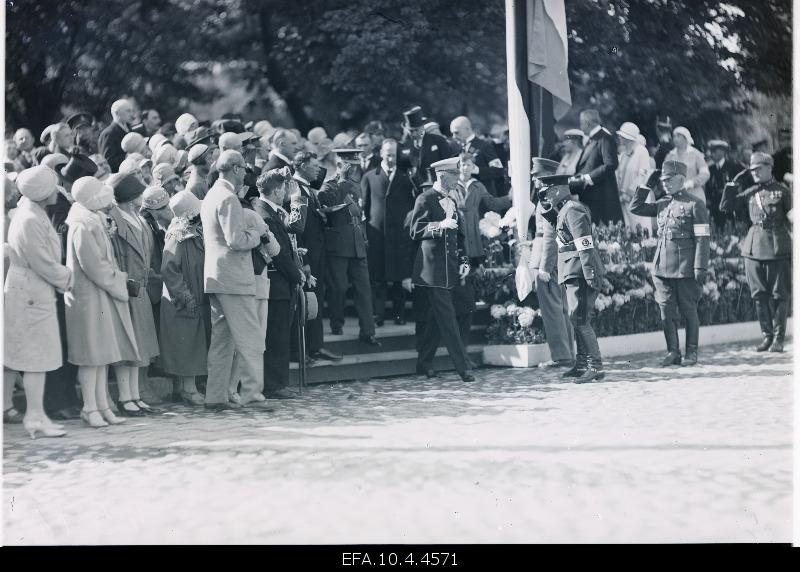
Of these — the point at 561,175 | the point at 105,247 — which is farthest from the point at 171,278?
the point at 561,175

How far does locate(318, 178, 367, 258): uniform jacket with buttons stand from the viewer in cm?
1020

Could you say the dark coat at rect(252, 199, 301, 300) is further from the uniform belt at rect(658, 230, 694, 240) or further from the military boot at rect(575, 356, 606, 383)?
the uniform belt at rect(658, 230, 694, 240)

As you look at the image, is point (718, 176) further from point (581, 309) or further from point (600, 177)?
point (581, 309)

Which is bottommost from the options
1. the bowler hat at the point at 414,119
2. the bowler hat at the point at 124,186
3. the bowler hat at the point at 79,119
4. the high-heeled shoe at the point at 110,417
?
the high-heeled shoe at the point at 110,417

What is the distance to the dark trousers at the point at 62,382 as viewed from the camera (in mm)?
7527

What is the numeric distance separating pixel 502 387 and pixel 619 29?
376 cm

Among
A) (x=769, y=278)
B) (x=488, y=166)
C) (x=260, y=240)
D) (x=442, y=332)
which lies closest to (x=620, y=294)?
(x=488, y=166)

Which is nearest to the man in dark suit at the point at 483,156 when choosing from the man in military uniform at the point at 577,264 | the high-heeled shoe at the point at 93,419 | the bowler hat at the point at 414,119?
the bowler hat at the point at 414,119

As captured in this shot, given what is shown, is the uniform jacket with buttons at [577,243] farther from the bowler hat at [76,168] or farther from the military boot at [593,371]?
the bowler hat at [76,168]

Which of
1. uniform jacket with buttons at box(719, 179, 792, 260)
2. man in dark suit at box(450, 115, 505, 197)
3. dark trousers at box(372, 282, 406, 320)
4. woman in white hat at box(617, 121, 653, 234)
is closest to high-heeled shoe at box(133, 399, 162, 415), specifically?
dark trousers at box(372, 282, 406, 320)

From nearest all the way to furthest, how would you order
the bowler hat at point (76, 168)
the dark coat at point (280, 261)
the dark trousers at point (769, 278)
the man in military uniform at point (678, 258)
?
the dark trousers at point (769, 278) < the bowler hat at point (76, 168) < the dark coat at point (280, 261) < the man in military uniform at point (678, 258)

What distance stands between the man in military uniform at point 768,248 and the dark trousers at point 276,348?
3.63 m

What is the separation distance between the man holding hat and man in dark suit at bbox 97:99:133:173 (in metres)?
5.05

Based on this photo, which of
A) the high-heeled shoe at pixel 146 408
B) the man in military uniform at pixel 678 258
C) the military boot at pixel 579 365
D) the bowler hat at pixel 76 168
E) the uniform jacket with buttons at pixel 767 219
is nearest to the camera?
the high-heeled shoe at pixel 146 408
